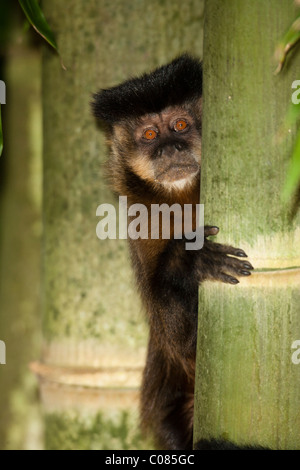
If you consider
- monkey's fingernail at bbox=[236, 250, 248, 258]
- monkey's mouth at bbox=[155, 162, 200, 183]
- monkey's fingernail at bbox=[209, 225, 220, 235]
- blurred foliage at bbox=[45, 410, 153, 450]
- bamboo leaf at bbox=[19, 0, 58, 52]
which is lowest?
blurred foliage at bbox=[45, 410, 153, 450]

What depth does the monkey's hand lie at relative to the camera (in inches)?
55.6

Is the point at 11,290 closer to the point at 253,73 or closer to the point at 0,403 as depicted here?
the point at 0,403

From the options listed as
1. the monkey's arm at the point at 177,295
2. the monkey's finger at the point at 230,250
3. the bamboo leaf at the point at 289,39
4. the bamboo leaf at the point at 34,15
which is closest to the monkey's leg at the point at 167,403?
the monkey's arm at the point at 177,295

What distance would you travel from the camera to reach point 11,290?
3385 millimetres

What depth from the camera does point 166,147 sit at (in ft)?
7.73

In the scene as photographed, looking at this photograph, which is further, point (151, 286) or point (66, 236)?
point (66, 236)

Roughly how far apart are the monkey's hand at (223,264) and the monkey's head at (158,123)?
2.34 feet

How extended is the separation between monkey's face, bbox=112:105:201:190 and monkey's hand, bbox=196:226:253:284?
0.67m

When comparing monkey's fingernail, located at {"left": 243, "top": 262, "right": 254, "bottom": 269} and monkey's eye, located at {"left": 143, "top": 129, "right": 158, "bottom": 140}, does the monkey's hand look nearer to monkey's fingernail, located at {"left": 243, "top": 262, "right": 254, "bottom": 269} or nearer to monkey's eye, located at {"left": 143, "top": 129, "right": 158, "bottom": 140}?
monkey's fingernail, located at {"left": 243, "top": 262, "right": 254, "bottom": 269}

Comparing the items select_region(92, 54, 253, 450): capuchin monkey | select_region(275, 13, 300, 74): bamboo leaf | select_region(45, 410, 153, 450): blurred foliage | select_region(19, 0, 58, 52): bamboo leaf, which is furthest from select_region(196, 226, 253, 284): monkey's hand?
select_region(45, 410, 153, 450): blurred foliage

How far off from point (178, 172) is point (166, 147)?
0.13 metres

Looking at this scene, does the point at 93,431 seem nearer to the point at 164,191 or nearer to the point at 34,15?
the point at 164,191
